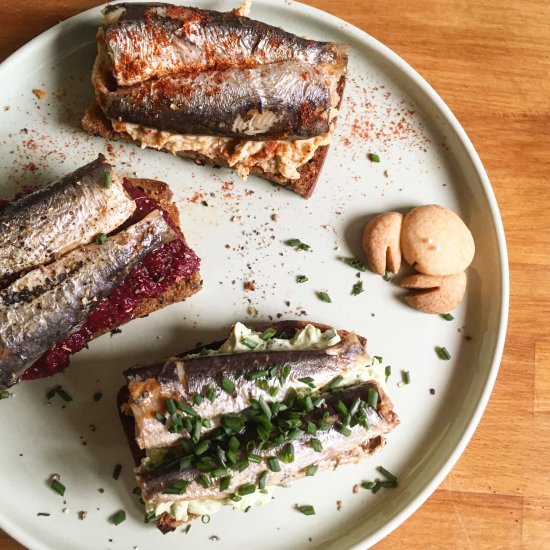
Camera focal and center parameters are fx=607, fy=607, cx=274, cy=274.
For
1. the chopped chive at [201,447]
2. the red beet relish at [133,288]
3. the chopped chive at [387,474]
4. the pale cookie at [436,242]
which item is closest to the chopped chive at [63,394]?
the red beet relish at [133,288]

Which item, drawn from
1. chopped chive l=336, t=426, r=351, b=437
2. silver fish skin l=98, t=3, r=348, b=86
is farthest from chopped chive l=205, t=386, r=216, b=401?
silver fish skin l=98, t=3, r=348, b=86

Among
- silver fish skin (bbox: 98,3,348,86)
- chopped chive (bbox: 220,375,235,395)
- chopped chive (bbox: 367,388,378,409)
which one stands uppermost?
silver fish skin (bbox: 98,3,348,86)

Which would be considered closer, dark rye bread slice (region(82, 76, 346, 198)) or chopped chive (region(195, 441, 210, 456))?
chopped chive (region(195, 441, 210, 456))

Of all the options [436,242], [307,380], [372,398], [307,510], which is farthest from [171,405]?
[436,242]

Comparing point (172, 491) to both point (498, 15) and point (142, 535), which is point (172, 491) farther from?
point (498, 15)

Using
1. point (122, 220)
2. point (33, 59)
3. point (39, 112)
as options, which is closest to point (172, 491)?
point (122, 220)

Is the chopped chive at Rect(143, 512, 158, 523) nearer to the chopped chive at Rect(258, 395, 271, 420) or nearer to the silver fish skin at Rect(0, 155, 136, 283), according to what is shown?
the chopped chive at Rect(258, 395, 271, 420)
